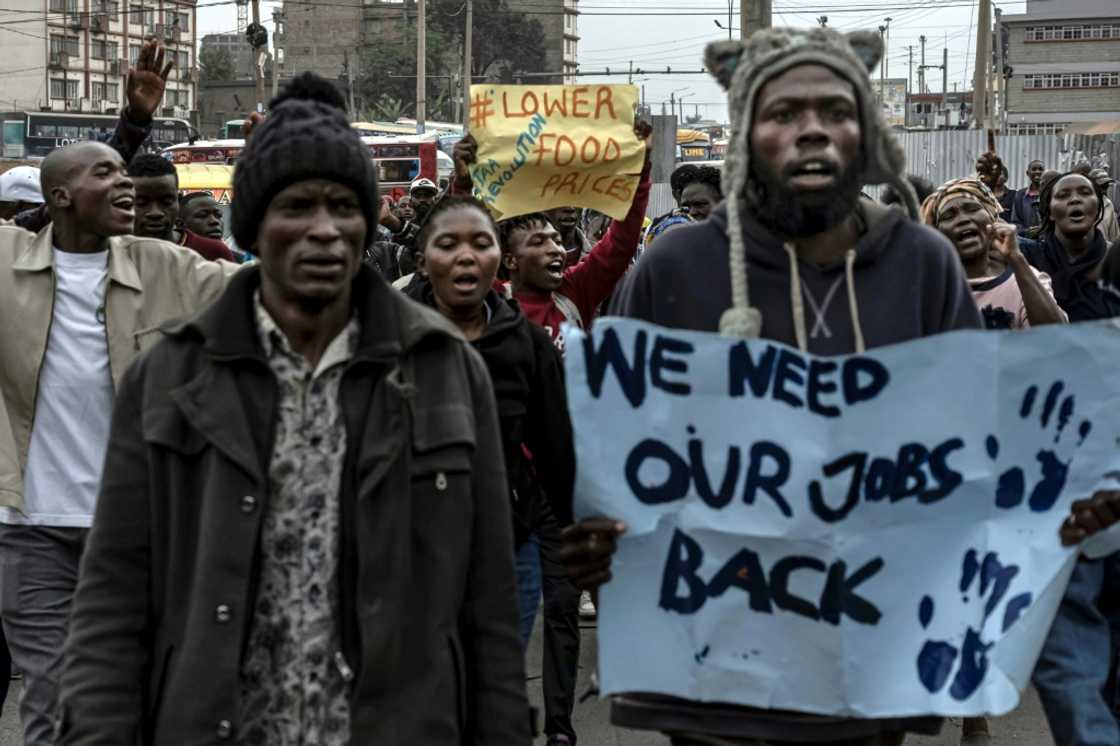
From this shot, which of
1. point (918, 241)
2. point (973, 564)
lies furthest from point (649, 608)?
point (918, 241)

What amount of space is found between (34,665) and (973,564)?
113 inches

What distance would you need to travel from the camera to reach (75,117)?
51.6 metres

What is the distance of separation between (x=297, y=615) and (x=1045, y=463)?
4.65 ft

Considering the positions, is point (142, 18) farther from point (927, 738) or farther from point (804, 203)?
point (804, 203)

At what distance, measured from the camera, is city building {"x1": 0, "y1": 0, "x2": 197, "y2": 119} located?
83750 mm

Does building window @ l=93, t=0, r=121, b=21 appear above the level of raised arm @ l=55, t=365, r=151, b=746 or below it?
above

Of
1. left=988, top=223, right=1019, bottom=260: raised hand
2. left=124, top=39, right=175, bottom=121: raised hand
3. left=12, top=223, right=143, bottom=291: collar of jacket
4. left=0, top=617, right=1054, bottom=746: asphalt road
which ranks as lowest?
left=0, top=617, right=1054, bottom=746: asphalt road

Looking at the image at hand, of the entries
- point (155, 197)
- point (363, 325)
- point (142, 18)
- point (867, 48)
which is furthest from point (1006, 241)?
point (142, 18)

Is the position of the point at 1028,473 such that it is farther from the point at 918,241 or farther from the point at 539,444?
the point at 539,444

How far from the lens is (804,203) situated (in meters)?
3.33

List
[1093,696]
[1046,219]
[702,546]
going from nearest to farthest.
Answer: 1. [702,546]
2. [1093,696]
3. [1046,219]

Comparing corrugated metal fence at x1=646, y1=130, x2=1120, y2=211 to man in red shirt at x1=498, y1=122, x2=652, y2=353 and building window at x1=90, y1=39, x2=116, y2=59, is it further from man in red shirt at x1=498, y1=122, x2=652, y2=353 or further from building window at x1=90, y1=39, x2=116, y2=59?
building window at x1=90, y1=39, x2=116, y2=59

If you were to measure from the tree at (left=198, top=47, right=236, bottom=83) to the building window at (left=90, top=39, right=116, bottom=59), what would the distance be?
10.6 m

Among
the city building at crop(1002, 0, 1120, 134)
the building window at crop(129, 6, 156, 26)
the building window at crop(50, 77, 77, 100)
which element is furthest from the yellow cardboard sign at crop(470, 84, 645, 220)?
the building window at crop(129, 6, 156, 26)
